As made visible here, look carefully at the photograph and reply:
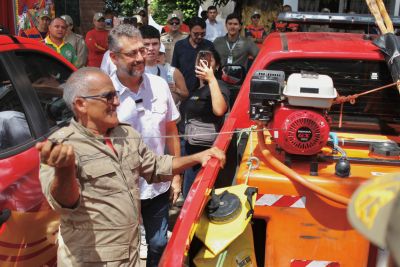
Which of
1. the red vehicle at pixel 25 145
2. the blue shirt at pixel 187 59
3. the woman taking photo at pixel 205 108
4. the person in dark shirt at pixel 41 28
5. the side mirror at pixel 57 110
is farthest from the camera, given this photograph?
the person in dark shirt at pixel 41 28

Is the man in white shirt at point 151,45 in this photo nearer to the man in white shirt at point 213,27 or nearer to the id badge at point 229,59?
the id badge at point 229,59

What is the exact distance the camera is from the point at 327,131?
2.54m

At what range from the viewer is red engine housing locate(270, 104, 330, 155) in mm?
2539

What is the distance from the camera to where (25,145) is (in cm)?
308

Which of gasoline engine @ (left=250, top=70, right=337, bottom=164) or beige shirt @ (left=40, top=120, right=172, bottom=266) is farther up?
gasoline engine @ (left=250, top=70, right=337, bottom=164)

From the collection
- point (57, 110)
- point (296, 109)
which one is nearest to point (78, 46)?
point (57, 110)

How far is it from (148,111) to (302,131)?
3.58ft

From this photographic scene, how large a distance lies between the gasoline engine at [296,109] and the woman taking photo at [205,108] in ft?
4.05

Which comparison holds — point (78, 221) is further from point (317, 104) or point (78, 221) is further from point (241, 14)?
point (241, 14)

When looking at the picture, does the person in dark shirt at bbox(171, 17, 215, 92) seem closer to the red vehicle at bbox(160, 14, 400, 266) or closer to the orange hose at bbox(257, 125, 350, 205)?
the red vehicle at bbox(160, 14, 400, 266)

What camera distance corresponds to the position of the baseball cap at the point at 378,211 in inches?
34.3

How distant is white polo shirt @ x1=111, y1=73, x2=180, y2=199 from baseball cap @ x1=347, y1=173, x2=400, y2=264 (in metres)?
2.15

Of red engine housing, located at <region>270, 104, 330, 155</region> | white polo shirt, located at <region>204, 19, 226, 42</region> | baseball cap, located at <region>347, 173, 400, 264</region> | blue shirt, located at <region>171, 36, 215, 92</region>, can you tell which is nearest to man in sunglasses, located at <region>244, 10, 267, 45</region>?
white polo shirt, located at <region>204, 19, 226, 42</region>

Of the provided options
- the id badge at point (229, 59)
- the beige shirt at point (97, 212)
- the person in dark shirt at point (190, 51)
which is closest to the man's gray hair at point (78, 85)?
the beige shirt at point (97, 212)
